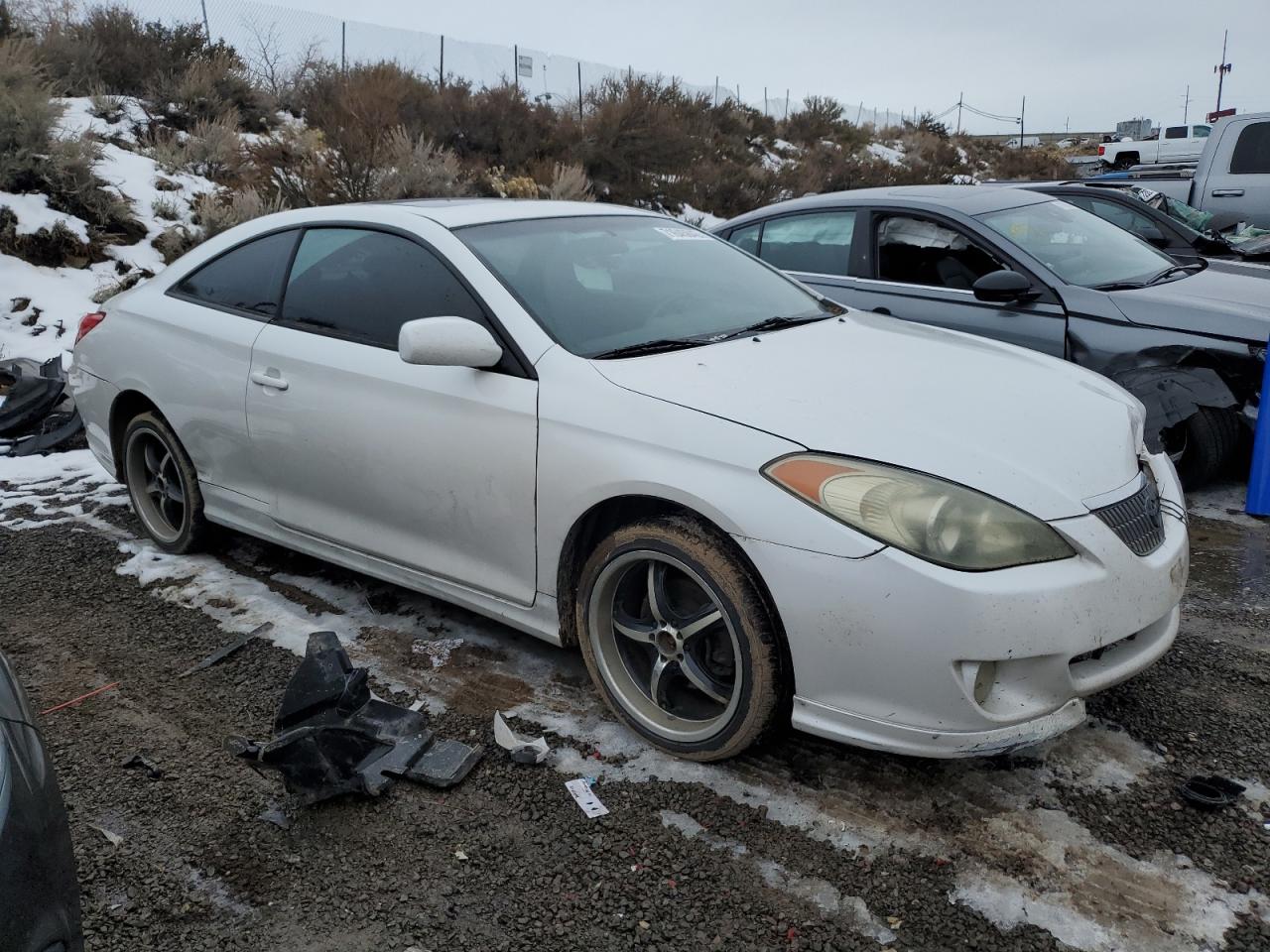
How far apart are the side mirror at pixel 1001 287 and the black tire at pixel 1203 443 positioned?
1019 mm

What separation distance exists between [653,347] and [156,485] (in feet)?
9.04

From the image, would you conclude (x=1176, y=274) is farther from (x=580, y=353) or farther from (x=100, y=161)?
(x=100, y=161)

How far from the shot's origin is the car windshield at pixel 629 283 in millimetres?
3426

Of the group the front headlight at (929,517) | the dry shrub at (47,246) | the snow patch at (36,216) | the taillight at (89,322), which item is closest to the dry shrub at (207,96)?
the snow patch at (36,216)

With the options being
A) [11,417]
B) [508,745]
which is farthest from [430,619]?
[11,417]

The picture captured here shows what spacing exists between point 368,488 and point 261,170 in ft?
31.8

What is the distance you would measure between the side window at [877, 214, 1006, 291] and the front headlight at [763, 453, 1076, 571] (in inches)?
132

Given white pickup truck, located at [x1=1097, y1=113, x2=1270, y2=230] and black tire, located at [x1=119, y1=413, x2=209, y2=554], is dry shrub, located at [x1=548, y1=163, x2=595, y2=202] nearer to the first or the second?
white pickup truck, located at [x1=1097, y1=113, x2=1270, y2=230]

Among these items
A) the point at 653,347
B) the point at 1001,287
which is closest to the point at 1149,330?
the point at 1001,287

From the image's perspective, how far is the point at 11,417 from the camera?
6.87 metres

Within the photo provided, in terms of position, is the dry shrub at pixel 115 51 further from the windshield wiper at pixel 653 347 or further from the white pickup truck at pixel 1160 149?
the white pickup truck at pixel 1160 149

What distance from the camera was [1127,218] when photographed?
777 cm

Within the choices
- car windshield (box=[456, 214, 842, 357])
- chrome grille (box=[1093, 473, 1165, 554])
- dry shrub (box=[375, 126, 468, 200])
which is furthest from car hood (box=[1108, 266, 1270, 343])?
dry shrub (box=[375, 126, 468, 200])

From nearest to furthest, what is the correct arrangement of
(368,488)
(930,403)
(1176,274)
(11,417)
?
(930,403), (368,488), (1176,274), (11,417)
